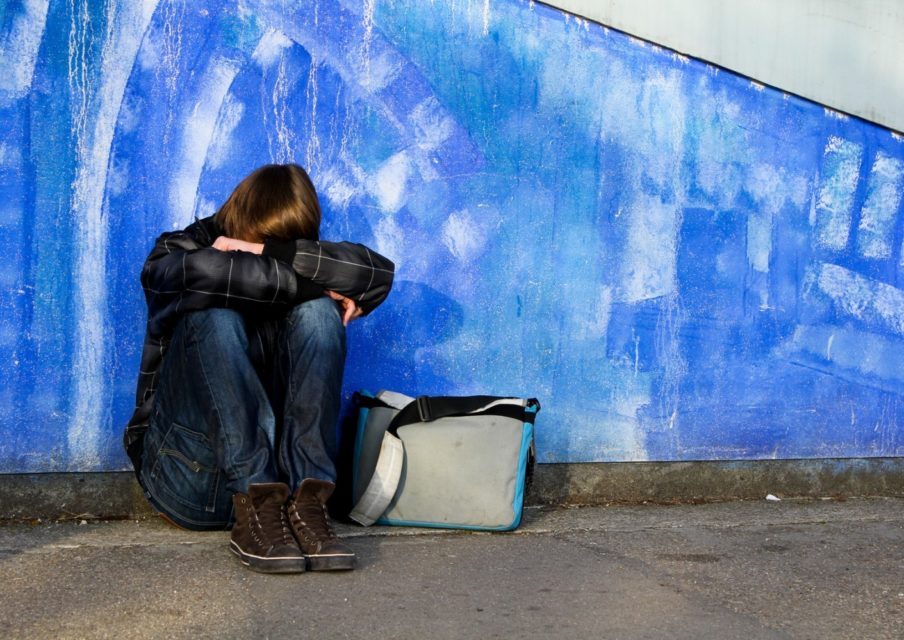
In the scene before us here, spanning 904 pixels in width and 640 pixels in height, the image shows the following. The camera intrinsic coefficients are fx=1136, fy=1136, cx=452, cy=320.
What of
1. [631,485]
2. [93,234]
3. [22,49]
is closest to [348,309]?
[93,234]

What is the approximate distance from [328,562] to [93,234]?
1.31m

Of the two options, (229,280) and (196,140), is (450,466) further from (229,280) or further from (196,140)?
(196,140)

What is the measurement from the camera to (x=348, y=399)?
3777mm

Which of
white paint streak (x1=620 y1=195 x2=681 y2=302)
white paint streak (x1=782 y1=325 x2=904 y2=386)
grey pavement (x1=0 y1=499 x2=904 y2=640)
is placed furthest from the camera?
white paint streak (x1=782 y1=325 x2=904 y2=386)

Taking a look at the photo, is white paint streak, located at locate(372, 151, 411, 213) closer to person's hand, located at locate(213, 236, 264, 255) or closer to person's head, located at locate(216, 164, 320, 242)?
person's head, located at locate(216, 164, 320, 242)

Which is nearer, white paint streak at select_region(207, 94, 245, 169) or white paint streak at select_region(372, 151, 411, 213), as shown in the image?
white paint streak at select_region(207, 94, 245, 169)

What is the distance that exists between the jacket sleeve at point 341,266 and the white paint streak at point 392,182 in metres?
0.50

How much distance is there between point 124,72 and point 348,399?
49.2 inches

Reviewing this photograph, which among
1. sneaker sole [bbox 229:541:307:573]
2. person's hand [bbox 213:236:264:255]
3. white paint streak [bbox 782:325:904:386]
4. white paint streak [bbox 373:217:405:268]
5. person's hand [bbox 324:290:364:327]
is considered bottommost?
sneaker sole [bbox 229:541:307:573]

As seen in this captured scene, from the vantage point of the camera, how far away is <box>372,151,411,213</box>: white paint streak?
3768 mm

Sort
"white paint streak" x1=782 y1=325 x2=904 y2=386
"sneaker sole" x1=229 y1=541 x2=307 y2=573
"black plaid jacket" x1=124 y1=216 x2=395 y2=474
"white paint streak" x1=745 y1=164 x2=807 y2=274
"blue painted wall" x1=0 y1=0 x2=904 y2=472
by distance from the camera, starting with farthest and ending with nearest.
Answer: "white paint streak" x1=782 y1=325 x2=904 y2=386
"white paint streak" x1=745 y1=164 x2=807 y2=274
"blue painted wall" x1=0 y1=0 x2=904 y2=472
"black plaid jacket" x1=124 y1=216 x2=395 y2=474
"sneaker sole" x1=229 y1=541 x2=307 y2=573

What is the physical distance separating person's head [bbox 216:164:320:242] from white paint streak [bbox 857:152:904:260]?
7.48 ft

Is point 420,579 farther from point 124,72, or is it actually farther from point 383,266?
point 124,72

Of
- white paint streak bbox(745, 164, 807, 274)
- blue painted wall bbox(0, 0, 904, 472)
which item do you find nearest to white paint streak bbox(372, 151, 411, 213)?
blue painted wall bbox(0, 0, 904, 472)
